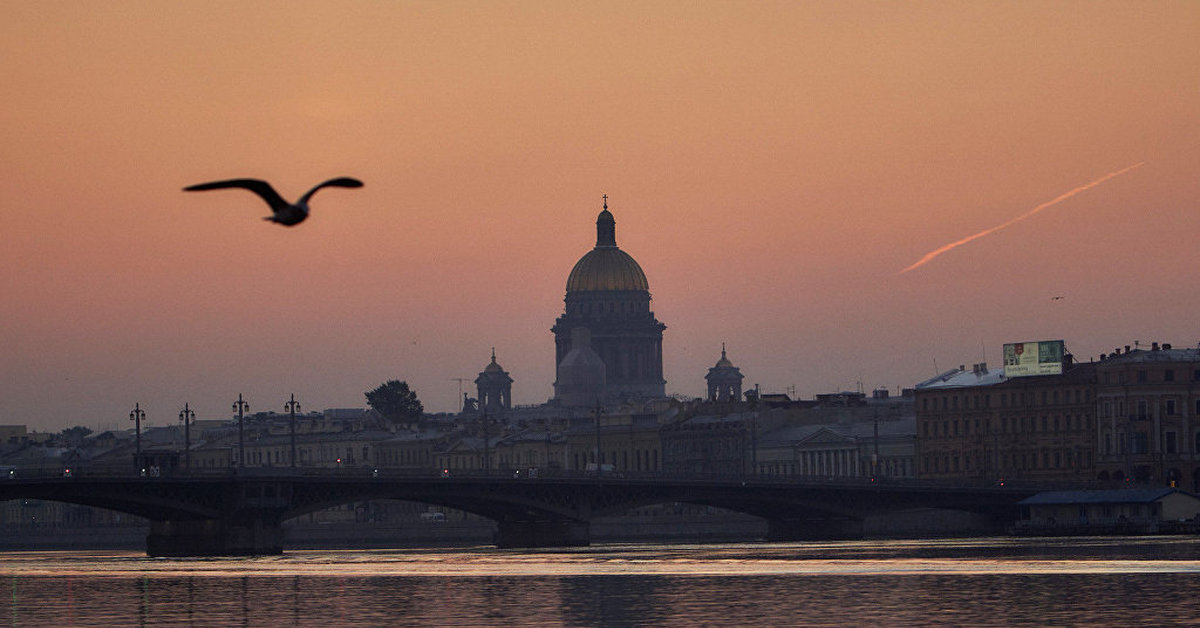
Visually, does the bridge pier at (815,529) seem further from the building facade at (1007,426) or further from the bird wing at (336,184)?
the bird wing at (336,184)

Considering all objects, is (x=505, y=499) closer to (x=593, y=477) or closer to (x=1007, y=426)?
(x=593, y=477)

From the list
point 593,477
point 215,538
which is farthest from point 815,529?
point 215,538

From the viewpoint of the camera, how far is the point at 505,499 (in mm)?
129250

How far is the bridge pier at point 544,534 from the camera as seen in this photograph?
132 meters

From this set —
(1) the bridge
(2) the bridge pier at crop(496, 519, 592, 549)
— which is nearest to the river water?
(1) the bridge

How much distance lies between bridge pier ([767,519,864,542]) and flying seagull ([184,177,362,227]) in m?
98.3

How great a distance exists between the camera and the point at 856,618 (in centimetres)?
5997

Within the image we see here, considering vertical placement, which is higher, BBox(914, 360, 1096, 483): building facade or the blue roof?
BBox(914, 360, 1096, 483): building facade

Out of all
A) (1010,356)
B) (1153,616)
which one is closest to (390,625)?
(1153,616)

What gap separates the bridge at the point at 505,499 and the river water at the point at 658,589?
13698mm

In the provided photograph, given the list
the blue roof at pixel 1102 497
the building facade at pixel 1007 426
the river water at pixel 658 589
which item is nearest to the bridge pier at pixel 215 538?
the river water at pixel 658 589

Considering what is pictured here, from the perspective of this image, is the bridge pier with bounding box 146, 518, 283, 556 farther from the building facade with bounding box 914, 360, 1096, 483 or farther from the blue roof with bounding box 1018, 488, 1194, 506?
the building facade with bounding box 914, 360, 1096, 483

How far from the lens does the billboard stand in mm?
159000

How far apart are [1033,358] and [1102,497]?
1325 inches
